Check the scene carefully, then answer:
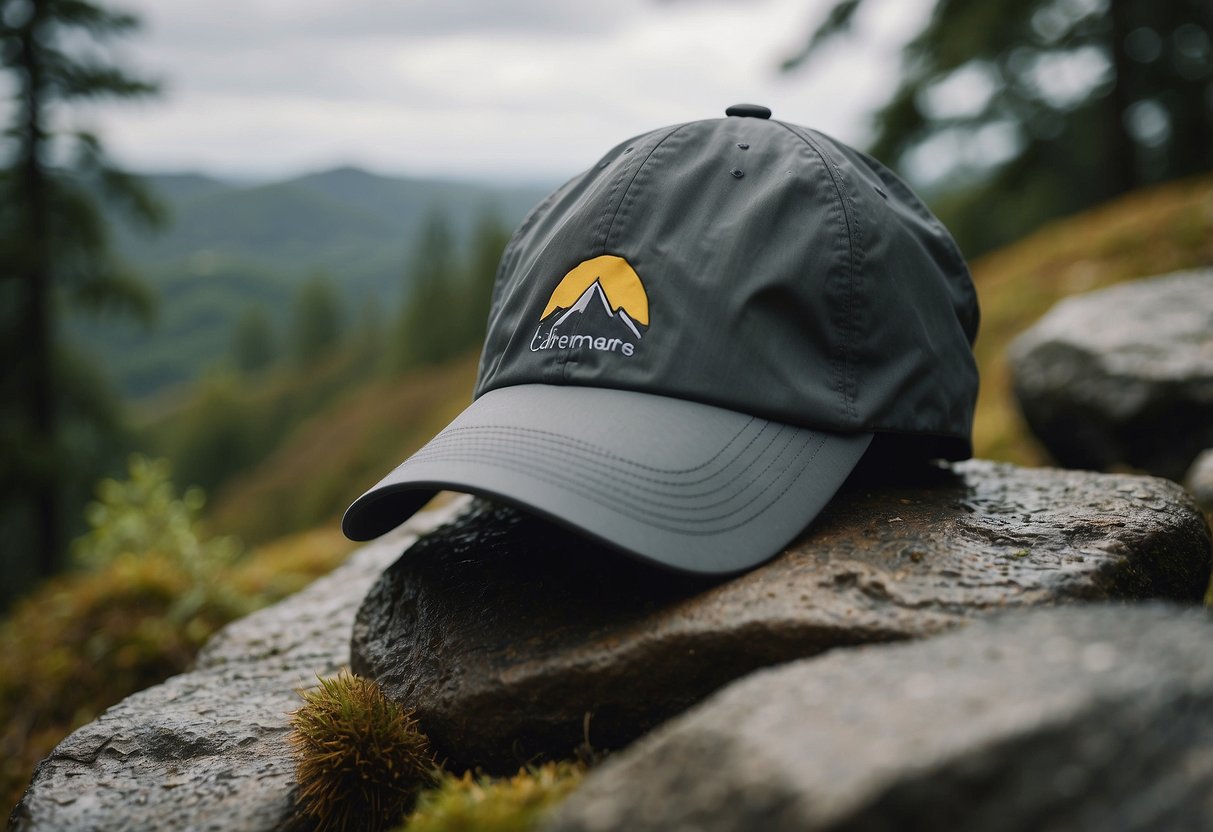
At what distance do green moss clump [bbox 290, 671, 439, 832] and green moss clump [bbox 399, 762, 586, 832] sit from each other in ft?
0.51

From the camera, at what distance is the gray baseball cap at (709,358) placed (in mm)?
1879

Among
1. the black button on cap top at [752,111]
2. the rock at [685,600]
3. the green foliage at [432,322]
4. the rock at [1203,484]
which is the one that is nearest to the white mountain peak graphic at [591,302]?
the rock at [685,600]

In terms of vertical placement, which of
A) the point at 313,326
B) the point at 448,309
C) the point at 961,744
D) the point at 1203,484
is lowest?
the point at 313,326

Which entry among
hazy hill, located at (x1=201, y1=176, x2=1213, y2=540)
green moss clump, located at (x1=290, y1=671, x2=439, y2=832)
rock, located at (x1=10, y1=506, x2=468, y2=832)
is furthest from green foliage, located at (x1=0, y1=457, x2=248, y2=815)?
hazy hill, located at (x1=201, y1=176, x2=1213, y2=540)

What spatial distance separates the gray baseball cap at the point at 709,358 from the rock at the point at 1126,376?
259 cm

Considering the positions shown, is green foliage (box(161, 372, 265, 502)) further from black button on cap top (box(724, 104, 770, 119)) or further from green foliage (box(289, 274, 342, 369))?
black button on cap top (box(724, 104, 770, 119))

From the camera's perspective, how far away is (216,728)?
228 centimetres

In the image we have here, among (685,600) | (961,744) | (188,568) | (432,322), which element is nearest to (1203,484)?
(685,600)

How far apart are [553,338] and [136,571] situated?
3.75m

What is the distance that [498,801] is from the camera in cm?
162

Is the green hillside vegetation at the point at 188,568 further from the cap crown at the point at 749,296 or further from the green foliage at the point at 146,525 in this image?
the cap crown at the point at 749,296

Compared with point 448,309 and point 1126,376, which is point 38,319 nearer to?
point 1126,376

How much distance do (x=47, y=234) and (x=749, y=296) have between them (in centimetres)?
1484

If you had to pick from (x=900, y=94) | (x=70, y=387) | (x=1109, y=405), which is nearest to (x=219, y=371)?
(x=70, y=387)
